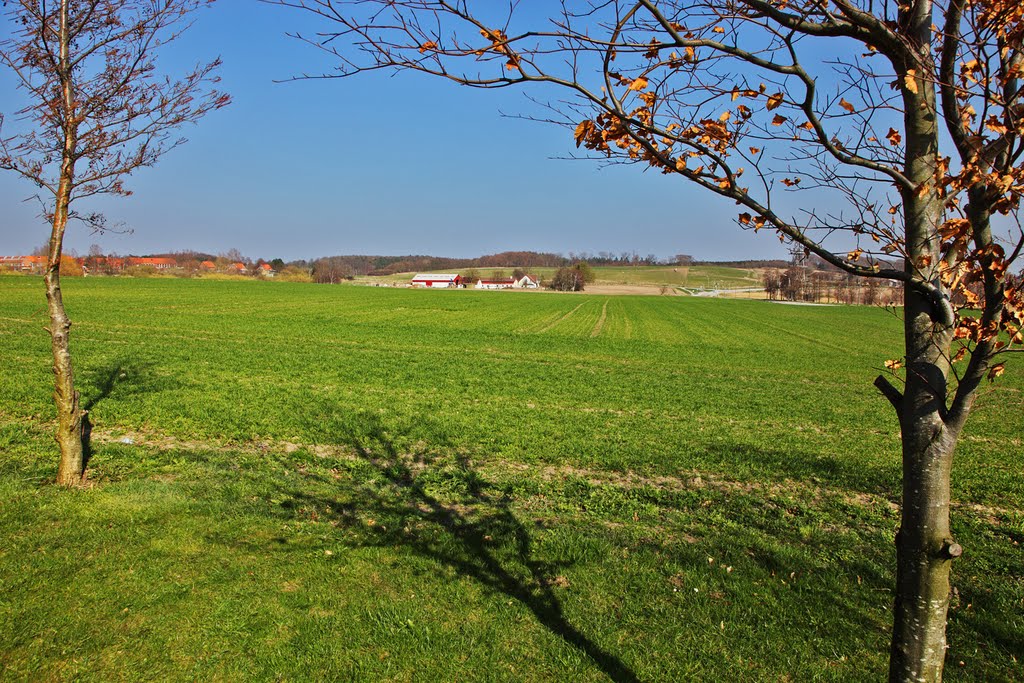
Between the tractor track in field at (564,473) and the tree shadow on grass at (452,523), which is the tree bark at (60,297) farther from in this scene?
the tree shadow on grass at (452,523)

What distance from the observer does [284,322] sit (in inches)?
1324

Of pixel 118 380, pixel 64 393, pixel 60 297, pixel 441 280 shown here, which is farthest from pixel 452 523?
pixel 441 280

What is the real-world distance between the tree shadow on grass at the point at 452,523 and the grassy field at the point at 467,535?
0.04 meters

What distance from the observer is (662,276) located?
157 metres

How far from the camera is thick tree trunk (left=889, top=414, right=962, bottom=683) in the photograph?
8.08ft

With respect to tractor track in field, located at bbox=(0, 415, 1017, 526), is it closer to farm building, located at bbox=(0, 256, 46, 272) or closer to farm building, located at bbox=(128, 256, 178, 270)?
farm building, located at bbox=(0, 256, 46, 272)

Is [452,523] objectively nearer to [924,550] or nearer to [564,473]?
[564,473]

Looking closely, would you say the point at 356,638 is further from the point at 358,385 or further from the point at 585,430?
the point at 358,385

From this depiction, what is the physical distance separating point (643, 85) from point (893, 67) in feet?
3.54

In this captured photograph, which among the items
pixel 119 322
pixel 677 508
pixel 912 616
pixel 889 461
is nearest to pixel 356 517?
pixel 677 508

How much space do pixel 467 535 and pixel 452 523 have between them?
45 centimetres

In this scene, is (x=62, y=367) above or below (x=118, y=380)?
above

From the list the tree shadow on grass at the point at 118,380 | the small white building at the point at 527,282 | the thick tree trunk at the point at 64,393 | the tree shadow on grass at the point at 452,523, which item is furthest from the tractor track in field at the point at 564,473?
the small white building at the point at 527,282

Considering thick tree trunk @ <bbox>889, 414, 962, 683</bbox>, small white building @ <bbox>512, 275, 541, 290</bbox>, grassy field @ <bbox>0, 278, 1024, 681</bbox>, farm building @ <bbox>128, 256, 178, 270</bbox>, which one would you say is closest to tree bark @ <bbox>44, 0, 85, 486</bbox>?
grassy field @ <bbox>0, 278, 1024, 681</bbox>
